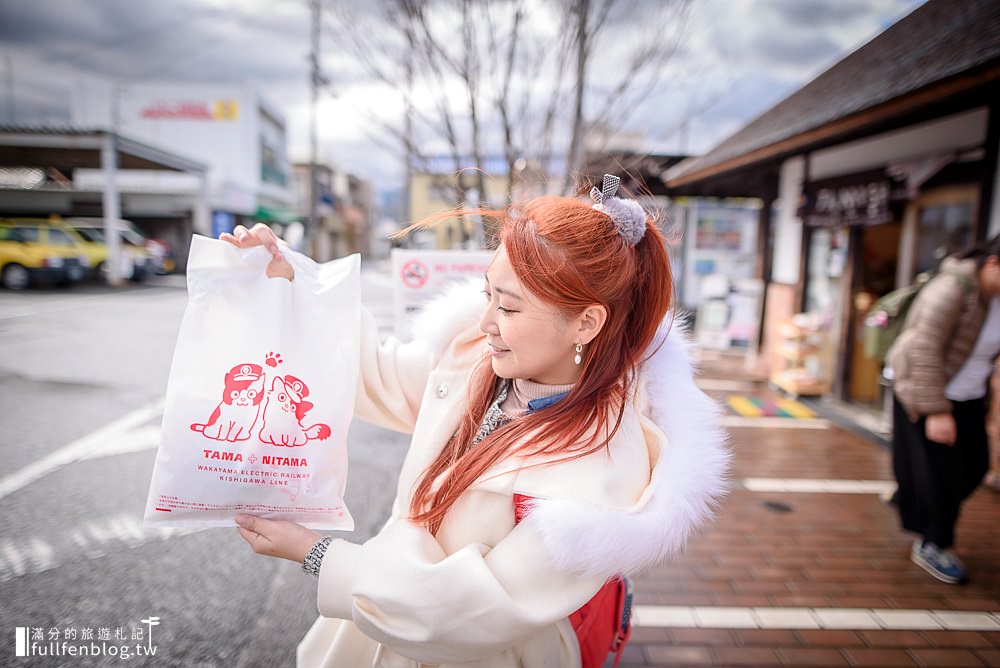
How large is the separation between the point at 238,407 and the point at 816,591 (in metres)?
3.00

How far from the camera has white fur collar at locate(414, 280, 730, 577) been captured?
42.3 inches

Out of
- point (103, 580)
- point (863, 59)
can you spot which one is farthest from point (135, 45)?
point (863, 59)

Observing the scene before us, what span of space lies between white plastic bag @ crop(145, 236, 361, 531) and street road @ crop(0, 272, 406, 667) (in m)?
1.16

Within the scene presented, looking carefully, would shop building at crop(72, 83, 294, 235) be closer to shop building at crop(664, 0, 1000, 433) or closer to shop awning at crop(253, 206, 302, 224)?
shop awning at crop(253, 206, 302, 224)

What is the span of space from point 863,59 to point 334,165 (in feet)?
154

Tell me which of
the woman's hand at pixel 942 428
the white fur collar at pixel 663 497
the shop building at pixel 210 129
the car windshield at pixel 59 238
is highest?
the shop building at pixel 210 129

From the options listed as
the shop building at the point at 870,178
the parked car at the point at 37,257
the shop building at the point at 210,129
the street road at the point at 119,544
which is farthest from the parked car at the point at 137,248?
the shop building at the point at 870,178

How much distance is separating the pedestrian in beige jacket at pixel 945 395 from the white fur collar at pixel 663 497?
6.88 ft

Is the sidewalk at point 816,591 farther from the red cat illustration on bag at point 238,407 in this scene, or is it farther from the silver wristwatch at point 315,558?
the red cat illustration on bag at point 238,407

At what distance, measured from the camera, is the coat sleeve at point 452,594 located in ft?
3.51

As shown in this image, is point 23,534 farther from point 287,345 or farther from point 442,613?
point 442,613

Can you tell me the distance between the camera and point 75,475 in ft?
11.5

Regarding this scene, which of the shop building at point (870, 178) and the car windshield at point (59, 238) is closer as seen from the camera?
the shop building at point (870, 178)

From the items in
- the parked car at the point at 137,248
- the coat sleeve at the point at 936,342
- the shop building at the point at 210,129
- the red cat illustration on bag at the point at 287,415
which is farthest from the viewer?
the shop building at the point at 210,129
